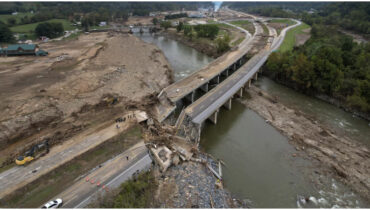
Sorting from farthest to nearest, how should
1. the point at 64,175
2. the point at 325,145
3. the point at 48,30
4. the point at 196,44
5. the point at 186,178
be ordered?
the point at 196,44, the point at 48,30, the point at 325,145, the point at 186,178, the point at 64,175

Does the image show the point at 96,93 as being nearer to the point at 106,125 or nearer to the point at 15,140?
the point at 106,125

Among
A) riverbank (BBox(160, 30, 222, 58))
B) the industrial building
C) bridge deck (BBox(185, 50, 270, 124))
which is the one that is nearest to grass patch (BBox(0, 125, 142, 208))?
bridge deck (BBox(185, 50, 270, 124))

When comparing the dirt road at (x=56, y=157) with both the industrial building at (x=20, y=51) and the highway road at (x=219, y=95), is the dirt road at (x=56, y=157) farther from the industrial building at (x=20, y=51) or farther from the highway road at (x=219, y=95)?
the industrial building at (x=20, y=51)

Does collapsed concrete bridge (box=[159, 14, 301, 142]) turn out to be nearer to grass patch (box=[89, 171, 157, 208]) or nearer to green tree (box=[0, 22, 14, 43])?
grass patch (box=[89, 171, 157, 208])

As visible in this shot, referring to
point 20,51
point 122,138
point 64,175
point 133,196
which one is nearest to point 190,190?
point 133,196

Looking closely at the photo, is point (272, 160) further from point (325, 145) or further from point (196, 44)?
point (196, 44)

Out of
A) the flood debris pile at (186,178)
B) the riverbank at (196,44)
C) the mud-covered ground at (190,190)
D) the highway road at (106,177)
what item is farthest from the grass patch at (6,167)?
the riverbank at (196,44)
